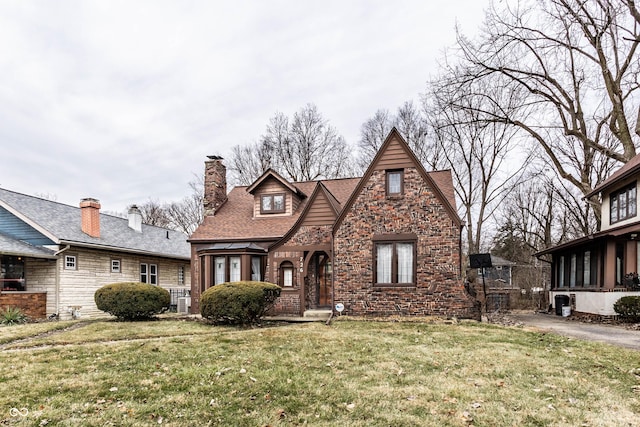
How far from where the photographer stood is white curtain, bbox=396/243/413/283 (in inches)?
529

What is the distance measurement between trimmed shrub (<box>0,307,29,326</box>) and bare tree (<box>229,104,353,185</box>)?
20747mm

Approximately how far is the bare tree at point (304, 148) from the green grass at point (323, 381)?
23700 millimetres

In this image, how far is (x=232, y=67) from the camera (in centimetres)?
1717

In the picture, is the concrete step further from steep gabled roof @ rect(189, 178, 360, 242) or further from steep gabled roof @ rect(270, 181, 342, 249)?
steep gabled roof @ rect(189, 178, 360, 242)

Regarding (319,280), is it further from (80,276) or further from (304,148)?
(304,148)

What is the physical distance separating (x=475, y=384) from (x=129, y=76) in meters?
Result: 17.4

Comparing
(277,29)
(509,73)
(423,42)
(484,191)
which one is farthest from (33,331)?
(484,191)

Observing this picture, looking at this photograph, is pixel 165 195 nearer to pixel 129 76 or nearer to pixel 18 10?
pixel 129 76

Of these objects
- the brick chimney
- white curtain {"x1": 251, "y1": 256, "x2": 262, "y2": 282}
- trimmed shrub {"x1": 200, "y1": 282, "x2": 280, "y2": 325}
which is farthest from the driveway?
the brick chimney

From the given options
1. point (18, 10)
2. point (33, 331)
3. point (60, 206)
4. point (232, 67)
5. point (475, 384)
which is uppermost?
point (232, 67)

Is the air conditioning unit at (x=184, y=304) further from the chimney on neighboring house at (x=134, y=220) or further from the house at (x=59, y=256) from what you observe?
the chimney on neighboring house at (x=134, y=220)

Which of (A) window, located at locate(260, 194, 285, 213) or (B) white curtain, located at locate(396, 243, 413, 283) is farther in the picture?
(A) window, located at locate(260, 194, 285, 213)

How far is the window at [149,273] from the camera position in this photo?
22.2m

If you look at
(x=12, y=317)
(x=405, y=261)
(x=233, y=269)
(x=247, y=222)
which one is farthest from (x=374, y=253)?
(x=12, y=317)
